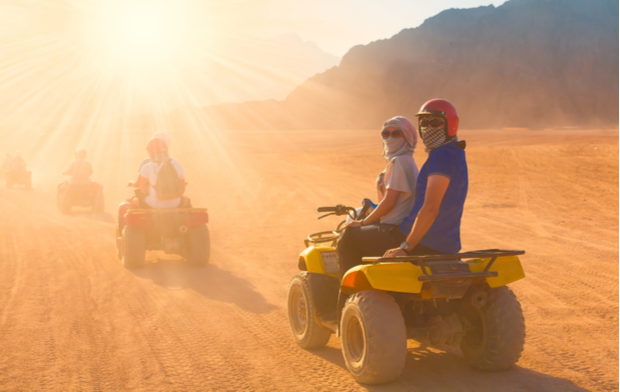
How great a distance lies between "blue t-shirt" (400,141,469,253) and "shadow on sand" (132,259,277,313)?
3083 mm

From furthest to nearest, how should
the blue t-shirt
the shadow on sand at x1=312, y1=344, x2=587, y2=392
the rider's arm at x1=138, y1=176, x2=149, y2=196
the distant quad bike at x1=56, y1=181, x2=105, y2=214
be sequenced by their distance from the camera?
the distant quad bike at x1=56, y1=181, x2=105, y2=214 < the rider's arm at x1=138, y1=176, x2=149, y2=196 < the shadow on sand at x1=312, y1=344, x2=587, y2=392 < the blue t-shirt

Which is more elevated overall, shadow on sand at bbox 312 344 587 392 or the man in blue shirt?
the man in blue shirt

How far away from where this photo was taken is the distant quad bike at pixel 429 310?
14.2 feet

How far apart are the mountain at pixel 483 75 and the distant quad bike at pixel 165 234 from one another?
9523 cm

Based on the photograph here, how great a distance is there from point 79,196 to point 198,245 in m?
9.39

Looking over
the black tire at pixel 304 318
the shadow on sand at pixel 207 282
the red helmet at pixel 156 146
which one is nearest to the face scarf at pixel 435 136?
the black tire at pixel 304 318

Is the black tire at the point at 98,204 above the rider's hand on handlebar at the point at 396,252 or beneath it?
beneath

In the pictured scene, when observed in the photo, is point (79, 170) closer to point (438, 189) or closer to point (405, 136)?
point (405, 136)

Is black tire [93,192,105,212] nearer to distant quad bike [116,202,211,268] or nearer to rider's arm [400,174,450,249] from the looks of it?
distant quad bike [116,202,211,268]

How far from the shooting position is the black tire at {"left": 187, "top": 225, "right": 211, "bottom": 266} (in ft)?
31.3

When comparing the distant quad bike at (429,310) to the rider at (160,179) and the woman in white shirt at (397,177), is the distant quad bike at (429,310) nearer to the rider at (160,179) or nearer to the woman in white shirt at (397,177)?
the woman in white shirt at (397,177)

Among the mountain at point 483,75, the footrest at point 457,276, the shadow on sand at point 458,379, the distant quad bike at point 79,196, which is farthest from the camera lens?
the mountain at point 483,75

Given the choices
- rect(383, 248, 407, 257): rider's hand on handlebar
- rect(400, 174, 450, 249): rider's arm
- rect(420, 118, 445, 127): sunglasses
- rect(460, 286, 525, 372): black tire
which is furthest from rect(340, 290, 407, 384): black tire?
rect(420, 118, 445, 127): sunglasses

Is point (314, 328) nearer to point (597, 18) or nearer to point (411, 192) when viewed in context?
point (411, 192)
